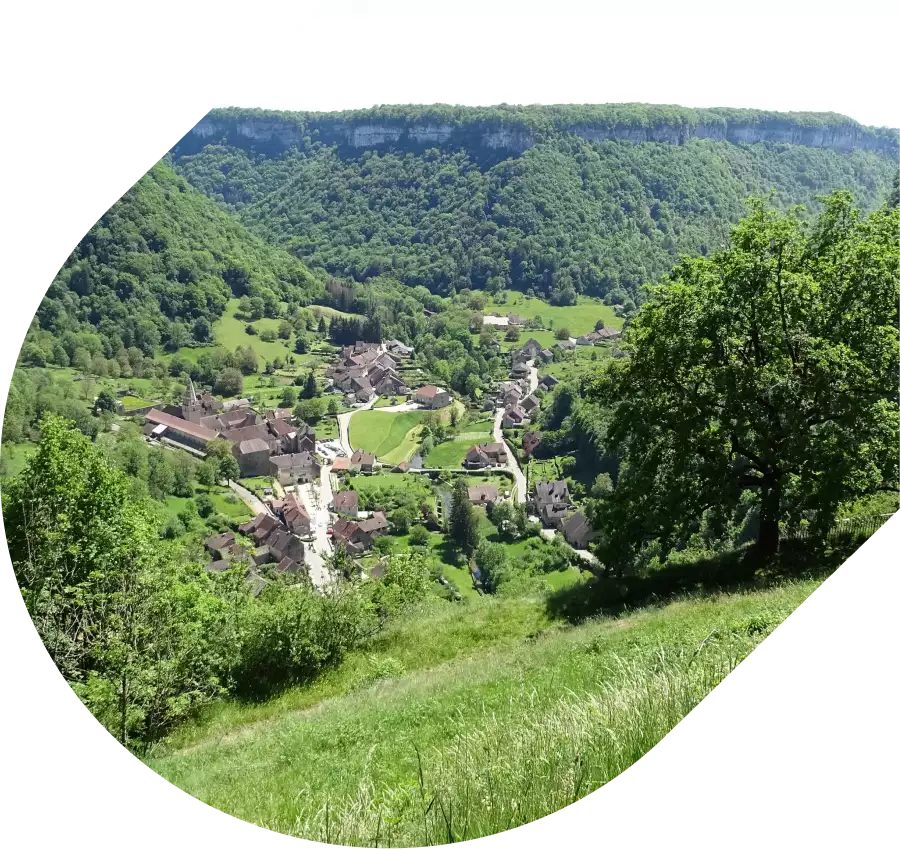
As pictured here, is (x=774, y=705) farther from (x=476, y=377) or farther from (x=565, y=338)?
(x=565, y=338)

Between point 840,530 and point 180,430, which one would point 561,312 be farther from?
point 840,530

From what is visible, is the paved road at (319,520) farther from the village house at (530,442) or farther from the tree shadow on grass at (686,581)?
the tree shadow on grass at (686,581)

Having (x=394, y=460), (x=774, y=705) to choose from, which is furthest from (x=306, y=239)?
(x=774, y=705)

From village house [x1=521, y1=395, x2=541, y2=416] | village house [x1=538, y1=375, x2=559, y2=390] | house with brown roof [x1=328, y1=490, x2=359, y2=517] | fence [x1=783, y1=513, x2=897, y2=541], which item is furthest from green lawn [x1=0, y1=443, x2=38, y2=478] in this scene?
village house [x1=538, y1=375, x2=559, y2=390]

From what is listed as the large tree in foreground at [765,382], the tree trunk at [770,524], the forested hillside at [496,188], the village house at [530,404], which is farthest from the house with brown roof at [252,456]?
the forested hillside at [496,188]

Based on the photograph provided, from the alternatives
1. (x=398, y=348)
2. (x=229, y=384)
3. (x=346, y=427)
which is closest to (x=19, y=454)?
(x=346, y=427)

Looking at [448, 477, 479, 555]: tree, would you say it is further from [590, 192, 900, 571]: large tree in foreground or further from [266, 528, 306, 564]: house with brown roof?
[590, 192, 900, 571]: large tree in foreground
